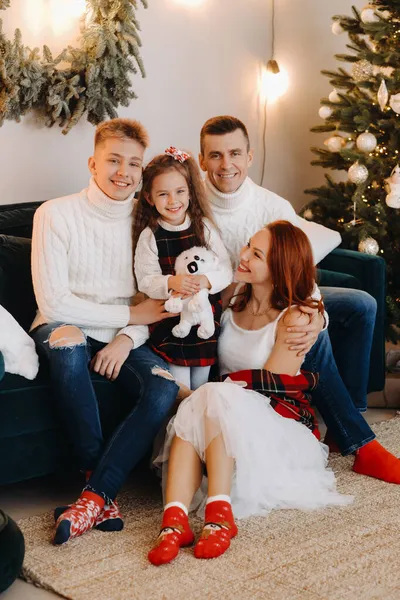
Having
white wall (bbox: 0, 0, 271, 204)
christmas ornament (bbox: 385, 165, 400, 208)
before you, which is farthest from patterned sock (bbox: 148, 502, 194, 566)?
christmas ornament (bbox: 385, 165, 400, 208)

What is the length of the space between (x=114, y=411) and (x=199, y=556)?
622 millimetres

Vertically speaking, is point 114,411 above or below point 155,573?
above

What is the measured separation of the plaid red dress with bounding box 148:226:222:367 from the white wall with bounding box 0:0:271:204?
984 mm

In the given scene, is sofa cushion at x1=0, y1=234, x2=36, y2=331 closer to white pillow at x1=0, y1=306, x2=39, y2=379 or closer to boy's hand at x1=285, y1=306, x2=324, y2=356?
white pillow at x1=0, y1=306, x2=39, y2=379

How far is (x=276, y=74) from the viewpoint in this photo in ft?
15.3

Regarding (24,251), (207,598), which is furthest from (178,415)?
(24,251)

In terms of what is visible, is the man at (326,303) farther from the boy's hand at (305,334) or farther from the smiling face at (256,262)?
the smiling face at (256,262)

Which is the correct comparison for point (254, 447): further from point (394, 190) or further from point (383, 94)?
point (383, 94)

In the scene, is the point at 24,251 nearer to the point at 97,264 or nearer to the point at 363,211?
the point at 97,264

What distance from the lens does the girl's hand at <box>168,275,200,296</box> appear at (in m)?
2.65

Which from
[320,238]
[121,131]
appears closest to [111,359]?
[121,131]

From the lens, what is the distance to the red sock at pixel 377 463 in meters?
2.77

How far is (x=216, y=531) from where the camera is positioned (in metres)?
2.22

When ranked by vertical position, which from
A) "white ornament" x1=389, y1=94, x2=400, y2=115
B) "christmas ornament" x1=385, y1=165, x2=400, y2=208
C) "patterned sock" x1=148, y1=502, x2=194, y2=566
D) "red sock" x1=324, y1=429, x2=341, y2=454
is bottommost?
"red sock" x1=324, y1=429, x2=341, y2=454
